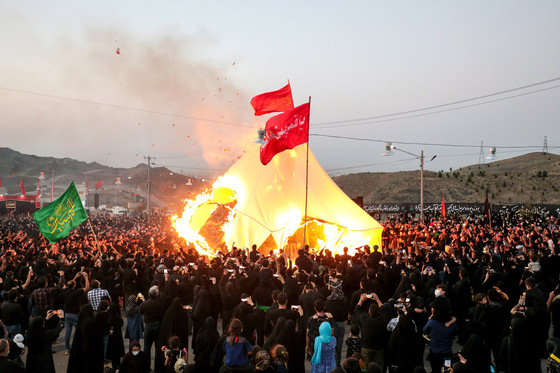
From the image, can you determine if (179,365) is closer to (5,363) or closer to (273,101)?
(5,363)

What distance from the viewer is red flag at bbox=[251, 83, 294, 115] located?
19.3 metres

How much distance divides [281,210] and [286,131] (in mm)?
3454

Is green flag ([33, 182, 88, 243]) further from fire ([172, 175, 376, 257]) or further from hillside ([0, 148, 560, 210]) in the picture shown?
hillside ([0, 148, 560, 210])

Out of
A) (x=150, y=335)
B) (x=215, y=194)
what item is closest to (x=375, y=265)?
→ (x=150, y=335)

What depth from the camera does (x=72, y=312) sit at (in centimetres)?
955

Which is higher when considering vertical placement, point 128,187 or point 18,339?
point 128,187

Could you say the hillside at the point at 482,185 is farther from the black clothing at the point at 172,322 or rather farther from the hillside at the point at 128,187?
the black clothing at the point at 172,322

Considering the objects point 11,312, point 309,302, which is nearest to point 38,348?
point 11,312

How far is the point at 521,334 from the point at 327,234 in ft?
41.3

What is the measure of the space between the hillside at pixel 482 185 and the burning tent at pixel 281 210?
51.0 m

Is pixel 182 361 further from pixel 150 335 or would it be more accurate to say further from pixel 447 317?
pixel 447 317

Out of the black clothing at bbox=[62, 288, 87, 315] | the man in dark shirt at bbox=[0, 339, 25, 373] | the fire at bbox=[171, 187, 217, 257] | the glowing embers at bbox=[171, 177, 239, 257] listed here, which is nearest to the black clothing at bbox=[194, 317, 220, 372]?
the man in dark shirt at bbox=[0, 339, 25, 373]

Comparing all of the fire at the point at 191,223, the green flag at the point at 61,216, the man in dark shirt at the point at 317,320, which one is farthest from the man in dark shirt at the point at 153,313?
the fire at the point at 191,223

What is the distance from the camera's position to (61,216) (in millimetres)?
14422
